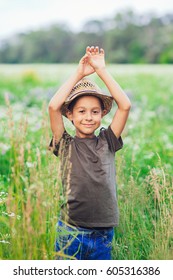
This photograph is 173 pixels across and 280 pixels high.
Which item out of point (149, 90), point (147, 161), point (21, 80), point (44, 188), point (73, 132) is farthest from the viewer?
point (21, 80)

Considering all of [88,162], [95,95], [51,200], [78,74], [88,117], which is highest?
[78,74]

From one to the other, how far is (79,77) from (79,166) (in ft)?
1.64

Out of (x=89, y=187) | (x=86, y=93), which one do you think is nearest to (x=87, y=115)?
(x=86, y=93)

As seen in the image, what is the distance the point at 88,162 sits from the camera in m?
2.94

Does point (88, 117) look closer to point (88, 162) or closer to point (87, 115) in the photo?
point (87, 115)

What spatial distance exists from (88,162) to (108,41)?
43.6 metres

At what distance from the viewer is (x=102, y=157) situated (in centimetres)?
297

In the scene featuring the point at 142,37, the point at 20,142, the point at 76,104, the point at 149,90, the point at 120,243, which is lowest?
the point at 120,243

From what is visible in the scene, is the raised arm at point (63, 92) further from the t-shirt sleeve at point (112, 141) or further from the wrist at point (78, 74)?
the t-shirt sleeve at point (112, 141)

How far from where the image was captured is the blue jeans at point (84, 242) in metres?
2.89

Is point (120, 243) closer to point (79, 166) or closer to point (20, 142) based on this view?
point (79, 166)

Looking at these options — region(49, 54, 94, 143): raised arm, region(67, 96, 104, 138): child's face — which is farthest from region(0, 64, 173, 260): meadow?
region(67, 96, 104, 138): child's face

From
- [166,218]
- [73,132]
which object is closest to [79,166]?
[166,218]

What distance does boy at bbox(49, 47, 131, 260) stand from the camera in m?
2.91
